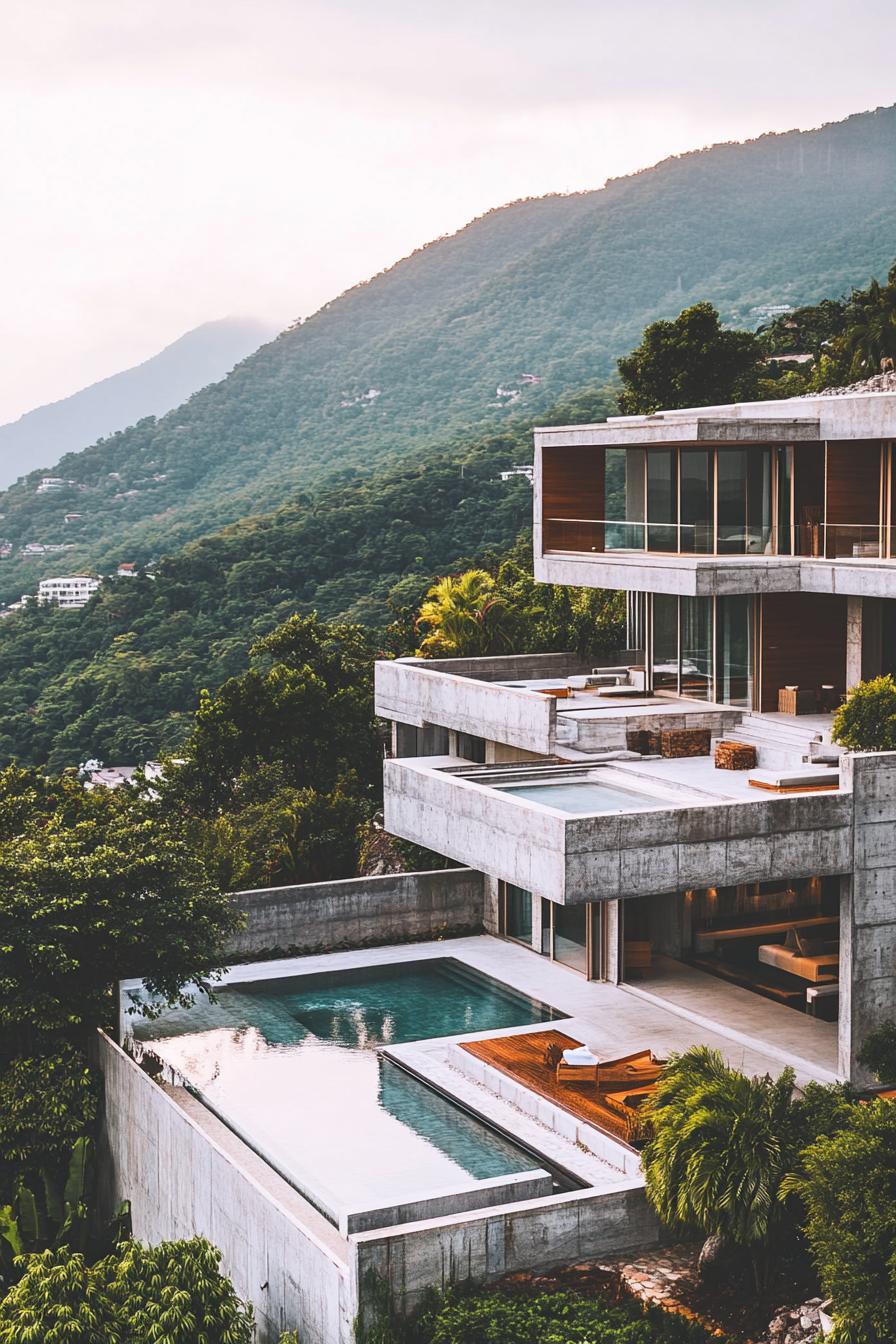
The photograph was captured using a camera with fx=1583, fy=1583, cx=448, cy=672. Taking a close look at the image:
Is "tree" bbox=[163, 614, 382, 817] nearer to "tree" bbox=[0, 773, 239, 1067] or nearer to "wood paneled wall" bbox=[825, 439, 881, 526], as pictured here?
"tree" bbox=[0, 773, 239, 1067]

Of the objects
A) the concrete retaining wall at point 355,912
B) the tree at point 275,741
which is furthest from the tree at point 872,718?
the tree at point 275,741

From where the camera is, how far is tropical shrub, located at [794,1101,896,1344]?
13008 mm

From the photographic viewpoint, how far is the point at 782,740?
24031 millimetres

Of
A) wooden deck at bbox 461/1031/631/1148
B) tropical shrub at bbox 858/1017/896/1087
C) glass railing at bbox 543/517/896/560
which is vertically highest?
glass railing at bbox 543/517/896/560

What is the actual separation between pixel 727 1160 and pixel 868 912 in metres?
5.09

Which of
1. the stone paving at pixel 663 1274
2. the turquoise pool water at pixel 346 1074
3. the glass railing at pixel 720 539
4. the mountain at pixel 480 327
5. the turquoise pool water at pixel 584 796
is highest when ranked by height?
the mountain at pixel 480 327

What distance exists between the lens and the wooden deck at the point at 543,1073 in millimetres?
17844

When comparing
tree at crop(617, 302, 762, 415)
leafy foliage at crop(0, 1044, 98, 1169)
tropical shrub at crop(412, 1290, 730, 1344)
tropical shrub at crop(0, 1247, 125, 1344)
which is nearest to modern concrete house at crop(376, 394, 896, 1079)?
tropical shrub at crop(412, 1290, 730, 1344)

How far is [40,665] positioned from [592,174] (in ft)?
420

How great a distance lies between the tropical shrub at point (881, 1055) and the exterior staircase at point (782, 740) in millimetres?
4545

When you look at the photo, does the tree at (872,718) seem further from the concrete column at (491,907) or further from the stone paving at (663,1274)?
the concrete column at (491,907)

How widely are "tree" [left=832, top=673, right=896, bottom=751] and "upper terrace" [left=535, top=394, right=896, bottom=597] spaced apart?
3.41 metres

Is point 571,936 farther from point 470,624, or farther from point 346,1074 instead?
point 470,624

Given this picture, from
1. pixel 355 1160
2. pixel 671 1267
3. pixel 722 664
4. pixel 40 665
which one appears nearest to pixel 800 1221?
pixel 671 1267
